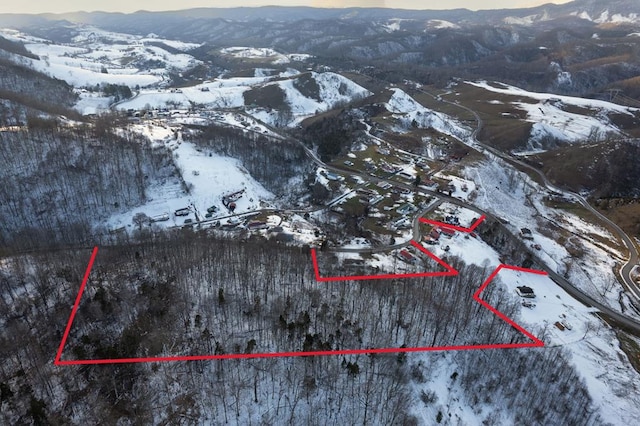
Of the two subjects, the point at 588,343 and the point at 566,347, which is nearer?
the point at 566,347

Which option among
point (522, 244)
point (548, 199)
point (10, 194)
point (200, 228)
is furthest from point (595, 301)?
point (10, 194)

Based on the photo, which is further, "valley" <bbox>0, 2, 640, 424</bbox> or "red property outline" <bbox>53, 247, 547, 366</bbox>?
"red property outline" <bbox>53, 247, 547, 366</bbox>

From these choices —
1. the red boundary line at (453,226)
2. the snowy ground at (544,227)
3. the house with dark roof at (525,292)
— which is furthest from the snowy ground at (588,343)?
the red boundary line at (453,226)

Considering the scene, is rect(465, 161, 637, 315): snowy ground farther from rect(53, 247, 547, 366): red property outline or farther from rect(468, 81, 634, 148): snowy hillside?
rect(468, 81, 634, 148): snowy hillside

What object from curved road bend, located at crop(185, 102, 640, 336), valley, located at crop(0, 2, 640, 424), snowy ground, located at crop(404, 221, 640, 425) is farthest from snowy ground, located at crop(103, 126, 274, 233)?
snowy ground, located at crop(404, 221, 640, 425)

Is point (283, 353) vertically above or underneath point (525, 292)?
above

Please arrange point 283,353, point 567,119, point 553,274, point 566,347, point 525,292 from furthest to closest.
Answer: point 567,119 < point 553,274 < point 525,292 < point 566,347 < point 283,353

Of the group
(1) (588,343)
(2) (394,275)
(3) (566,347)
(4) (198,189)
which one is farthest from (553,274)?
(4) (198,189)

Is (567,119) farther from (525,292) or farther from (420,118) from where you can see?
(525,292)

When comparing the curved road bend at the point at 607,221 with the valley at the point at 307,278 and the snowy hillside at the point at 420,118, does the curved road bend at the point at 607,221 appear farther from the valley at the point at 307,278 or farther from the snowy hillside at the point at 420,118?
the snowy hillside at the point at 420,118
